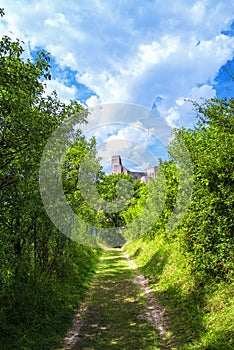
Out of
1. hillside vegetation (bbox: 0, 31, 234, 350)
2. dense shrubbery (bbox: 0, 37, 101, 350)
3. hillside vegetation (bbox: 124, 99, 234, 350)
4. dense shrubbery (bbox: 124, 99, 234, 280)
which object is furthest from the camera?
dense shrubbery (bbox: 124, 99, 234, 280)

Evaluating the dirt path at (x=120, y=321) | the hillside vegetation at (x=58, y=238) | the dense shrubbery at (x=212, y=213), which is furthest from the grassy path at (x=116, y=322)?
the dense shrubbery at (x=212, y=213)

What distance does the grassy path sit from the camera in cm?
688

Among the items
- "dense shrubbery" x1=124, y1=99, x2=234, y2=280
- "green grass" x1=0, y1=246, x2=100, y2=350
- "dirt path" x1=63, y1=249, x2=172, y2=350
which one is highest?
"dense shrubbery" x1=124, y1=99, x2=234, y2=280

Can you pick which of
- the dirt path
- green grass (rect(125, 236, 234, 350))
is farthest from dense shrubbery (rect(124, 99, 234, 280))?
the dirt path

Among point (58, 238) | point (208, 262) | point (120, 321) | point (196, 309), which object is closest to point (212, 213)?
point (208, 262)

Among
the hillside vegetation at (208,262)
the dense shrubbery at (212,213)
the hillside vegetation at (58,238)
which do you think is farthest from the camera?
the dense shrubbery at (212,213)

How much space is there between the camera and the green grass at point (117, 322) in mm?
6887

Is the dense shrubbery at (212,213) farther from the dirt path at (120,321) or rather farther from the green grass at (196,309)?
the dirt path at (120,321)

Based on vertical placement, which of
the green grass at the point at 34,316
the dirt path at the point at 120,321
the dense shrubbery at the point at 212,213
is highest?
the dense shrubbery at the point at 212,213

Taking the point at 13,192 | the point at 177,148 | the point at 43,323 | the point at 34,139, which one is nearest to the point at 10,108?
the point at 34,139

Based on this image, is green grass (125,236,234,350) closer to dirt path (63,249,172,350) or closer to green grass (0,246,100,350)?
dirt path (63,249,172,350)

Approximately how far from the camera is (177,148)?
1479cm

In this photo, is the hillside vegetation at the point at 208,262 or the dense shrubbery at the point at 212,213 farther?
the dense shrubbery at the point at 212,213

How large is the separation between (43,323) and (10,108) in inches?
217
